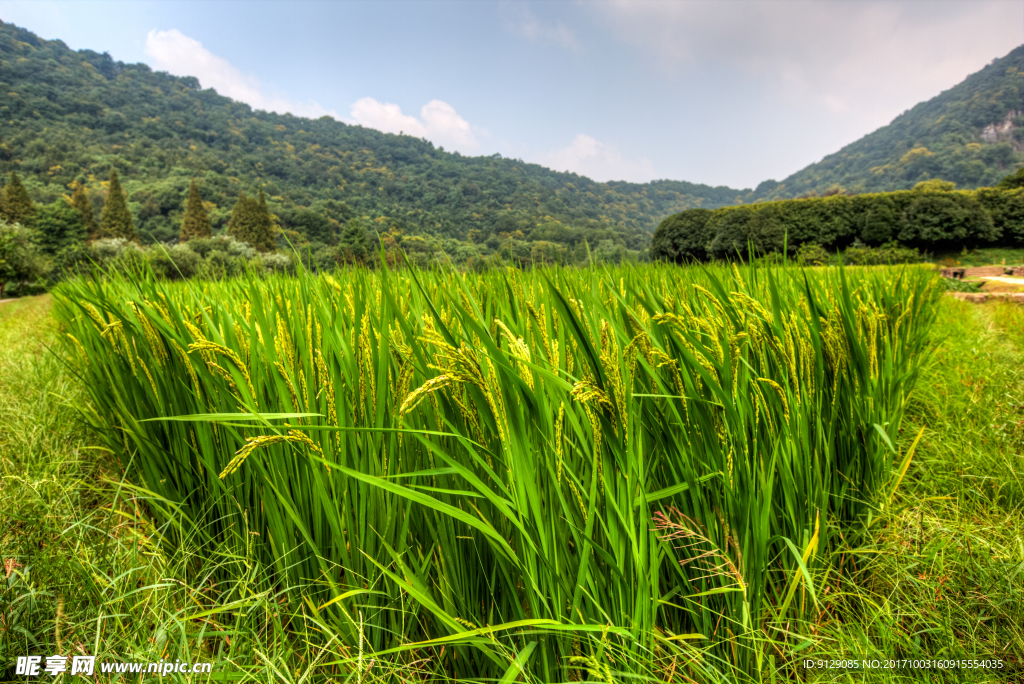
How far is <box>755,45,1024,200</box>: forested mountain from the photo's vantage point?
230 ft

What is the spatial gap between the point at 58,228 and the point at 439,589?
5432 cm

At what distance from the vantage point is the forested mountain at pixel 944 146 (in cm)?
7006

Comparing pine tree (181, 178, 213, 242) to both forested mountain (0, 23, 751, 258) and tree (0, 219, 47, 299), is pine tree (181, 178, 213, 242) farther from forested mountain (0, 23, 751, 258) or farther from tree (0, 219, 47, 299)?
tree (0, 219, 47, 299)

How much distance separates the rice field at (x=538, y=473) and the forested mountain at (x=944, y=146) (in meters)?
94.2

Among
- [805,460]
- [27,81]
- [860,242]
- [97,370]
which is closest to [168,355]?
[97,370]

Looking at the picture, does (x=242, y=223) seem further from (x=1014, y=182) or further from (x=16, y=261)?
(x=1014, y=182)

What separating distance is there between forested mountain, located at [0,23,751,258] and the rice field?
33833 millimetres

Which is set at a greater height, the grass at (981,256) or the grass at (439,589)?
the grass at (981,256)

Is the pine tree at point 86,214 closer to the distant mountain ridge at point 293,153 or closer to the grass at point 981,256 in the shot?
the distant mountain ridge at point 293,153

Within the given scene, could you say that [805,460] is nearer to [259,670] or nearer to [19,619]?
[259,670]

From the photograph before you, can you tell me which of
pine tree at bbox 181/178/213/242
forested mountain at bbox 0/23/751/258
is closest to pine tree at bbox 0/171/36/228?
forested mountain at bbox 0/23/751/258

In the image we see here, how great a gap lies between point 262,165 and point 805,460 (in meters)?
87.8

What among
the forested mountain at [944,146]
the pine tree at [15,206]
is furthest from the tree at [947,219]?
the pine tree at [15,206]

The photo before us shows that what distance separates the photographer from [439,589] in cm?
100
